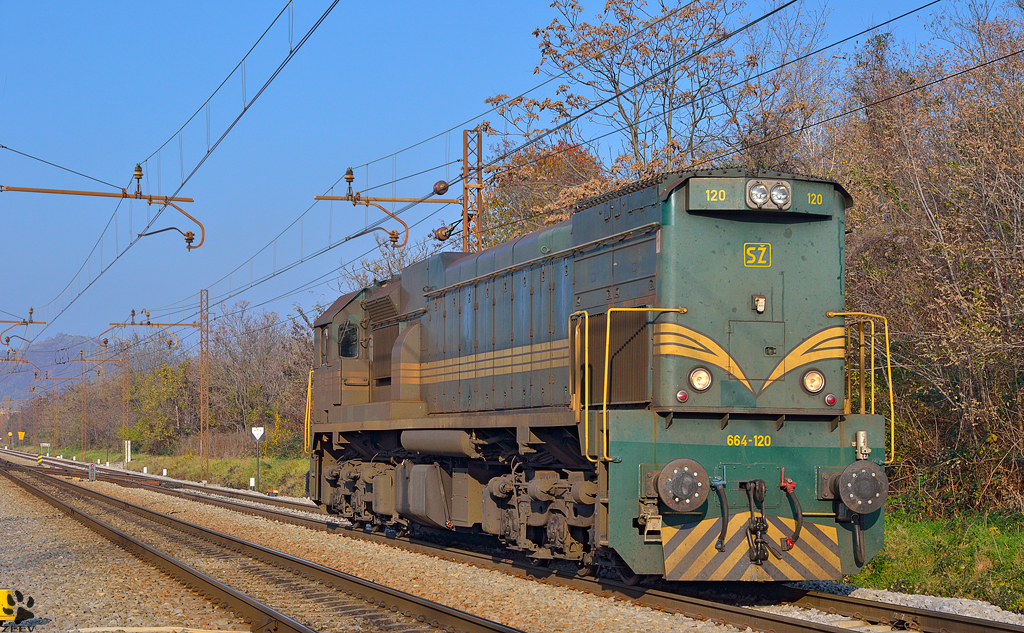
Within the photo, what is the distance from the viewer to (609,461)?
790 centimetres

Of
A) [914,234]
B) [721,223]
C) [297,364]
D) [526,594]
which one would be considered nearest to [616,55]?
[914,234]

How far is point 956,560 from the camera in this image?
967cm

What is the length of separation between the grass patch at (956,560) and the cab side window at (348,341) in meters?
8.32

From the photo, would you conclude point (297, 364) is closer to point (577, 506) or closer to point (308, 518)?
point (308, 518)

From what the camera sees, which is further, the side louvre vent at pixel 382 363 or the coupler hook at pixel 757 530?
the side louvre vent at pixel 382 363

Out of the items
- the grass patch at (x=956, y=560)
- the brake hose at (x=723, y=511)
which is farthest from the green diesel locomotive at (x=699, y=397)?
the grass patch at (x=956, y=560)

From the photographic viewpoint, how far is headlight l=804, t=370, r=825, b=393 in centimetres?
839

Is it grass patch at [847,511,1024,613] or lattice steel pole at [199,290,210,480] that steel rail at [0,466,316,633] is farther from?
lattice steel pole at [199,290,210,480]

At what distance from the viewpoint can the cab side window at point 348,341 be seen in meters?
15.1

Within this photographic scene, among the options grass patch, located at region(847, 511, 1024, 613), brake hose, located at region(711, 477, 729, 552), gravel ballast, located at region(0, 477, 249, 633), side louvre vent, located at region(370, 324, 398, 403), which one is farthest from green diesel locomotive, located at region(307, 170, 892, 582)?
side louvre vent, located at region(370, 324, 398, 403)

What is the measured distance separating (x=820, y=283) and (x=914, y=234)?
5034 millimetres

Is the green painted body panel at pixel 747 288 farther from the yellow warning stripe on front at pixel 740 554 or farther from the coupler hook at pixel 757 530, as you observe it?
the yellow warning stripe on front at pixel 740 554

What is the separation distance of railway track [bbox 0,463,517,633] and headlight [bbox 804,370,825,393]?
11.4ft

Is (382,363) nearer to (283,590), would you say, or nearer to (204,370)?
(283,590)
